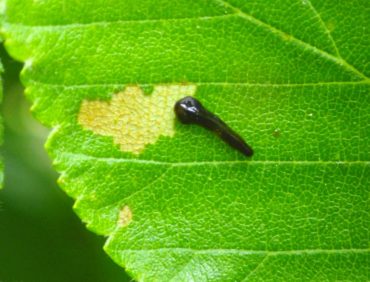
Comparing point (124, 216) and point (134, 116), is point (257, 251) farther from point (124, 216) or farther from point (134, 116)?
point (134, 116)

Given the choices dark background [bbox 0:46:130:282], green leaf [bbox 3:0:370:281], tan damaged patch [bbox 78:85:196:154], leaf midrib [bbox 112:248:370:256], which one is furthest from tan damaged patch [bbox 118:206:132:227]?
dark background [bbox 0:46:130:282]

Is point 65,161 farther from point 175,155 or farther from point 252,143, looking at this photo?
point 252,143

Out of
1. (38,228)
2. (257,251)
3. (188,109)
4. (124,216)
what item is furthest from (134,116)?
(38,228)

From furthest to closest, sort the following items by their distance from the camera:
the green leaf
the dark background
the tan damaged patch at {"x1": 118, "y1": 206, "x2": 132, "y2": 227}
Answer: the dark background < the tan damaged patch at {"x1": 118, "y1": 206, "x2": 132, "y2": 227} < the green leaf

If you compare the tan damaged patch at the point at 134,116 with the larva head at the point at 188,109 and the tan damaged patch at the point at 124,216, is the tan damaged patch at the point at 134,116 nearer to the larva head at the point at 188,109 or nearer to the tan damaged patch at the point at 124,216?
the larva head at the point at 188,109

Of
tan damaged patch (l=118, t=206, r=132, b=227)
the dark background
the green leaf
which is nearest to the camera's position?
the green leaf

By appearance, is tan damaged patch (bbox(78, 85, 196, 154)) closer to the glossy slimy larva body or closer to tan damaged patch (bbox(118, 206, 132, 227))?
the glossy slimy larva body

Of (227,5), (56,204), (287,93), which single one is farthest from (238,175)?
(56,204)
